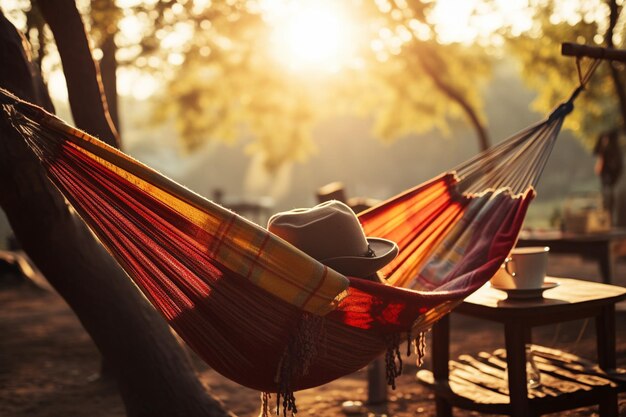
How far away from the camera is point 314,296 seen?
67.4 inches

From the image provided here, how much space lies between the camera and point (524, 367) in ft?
6.77

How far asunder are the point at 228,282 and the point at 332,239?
36 centimetres

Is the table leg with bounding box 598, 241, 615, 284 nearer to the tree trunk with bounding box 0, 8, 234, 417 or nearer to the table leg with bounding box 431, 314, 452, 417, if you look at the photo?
the table leg with bounding box 431, 314, 452, 417

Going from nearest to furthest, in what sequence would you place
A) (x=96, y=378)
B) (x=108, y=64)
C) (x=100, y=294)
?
(x=100, y=294) < (x=96, y=378) < (x=108, y=64)

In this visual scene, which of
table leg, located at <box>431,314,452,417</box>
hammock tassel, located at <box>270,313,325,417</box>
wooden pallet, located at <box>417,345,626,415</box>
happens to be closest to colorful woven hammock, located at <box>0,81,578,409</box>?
hammock tassel, located at <box>270,313,325,417</box>

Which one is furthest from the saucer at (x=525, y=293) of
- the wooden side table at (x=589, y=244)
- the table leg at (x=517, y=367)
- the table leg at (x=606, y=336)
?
the wooden side table at (x=589, y=244)

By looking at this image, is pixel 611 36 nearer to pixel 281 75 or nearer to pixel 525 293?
pixel 281 75

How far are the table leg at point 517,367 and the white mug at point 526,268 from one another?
0.53ft

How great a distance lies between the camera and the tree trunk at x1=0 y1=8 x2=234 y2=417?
2.38 m

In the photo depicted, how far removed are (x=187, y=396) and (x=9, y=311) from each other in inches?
184

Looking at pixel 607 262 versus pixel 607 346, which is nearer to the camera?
pixel 607 346

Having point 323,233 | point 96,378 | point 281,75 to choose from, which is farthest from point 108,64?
point 281,75

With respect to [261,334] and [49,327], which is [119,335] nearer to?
[261,334]

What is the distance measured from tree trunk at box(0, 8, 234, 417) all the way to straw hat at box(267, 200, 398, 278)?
857mm
